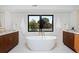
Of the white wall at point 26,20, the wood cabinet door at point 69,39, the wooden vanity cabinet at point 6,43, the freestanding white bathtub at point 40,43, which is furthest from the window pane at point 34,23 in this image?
the wood cabinet door at point 69,39

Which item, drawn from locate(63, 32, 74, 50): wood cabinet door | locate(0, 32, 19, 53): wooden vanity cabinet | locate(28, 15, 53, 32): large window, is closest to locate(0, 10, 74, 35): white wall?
locate(28, 15, 53, 32): large window

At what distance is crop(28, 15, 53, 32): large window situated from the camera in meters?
4.37

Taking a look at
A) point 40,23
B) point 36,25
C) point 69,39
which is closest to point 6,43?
point 36,25

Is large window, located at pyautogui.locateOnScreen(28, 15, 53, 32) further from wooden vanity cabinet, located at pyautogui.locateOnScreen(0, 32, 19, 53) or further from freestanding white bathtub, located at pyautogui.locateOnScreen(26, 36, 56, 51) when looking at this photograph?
wooden vanity cabinet, located at pyautogui.locateOnScreen(0, 32, 19, 53)

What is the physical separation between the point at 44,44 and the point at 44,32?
0.45 metres

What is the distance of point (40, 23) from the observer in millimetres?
4414

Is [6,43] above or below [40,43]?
above

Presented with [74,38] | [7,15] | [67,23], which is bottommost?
[74,38]

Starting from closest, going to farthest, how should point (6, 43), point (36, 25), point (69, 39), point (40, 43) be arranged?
point (6, 43)
point (69, 39)
point (36, 25)
point (40, 43)

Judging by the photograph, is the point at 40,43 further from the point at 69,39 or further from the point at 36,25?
the point at 69,39

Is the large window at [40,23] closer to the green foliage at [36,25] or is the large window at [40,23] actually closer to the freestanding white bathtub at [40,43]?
the green foliage at [36,25]
